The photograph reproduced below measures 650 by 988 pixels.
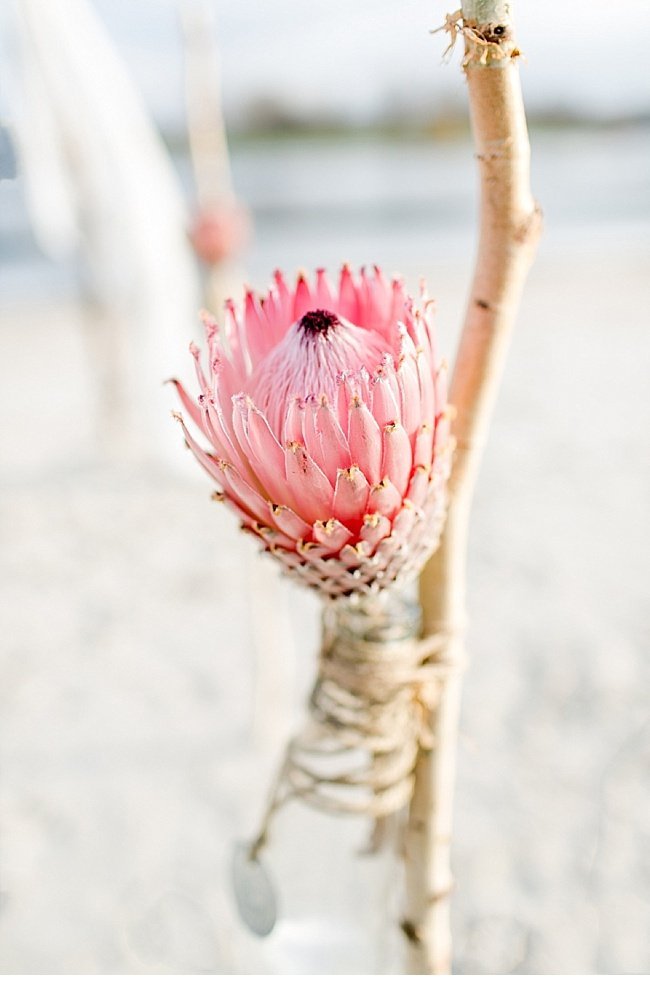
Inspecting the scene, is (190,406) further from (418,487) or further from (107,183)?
(107,183)

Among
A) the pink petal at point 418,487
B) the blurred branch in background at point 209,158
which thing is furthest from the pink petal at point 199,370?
the blurred branch in background at point 209,158

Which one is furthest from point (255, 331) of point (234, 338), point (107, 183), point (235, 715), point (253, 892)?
point (107, 183)

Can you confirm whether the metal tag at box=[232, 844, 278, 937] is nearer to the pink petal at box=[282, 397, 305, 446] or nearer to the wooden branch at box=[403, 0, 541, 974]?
the wooden branch at box=[403, 0, 541, 974]

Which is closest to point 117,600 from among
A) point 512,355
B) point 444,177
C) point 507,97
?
point 507,97

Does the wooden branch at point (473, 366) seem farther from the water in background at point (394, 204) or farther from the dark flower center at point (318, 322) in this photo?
the water in background at point (394, 204)

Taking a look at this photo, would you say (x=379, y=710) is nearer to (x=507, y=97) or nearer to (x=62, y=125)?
(x=507, y=97)

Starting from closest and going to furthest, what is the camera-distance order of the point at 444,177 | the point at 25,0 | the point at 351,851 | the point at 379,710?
the point at 379,710 < the point at 351,851 < the point at 25,0 < the point at 444,177

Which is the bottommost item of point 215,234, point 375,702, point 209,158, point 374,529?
point 375,702

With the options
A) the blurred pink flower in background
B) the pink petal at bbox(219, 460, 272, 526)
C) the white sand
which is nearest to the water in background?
the white sand
